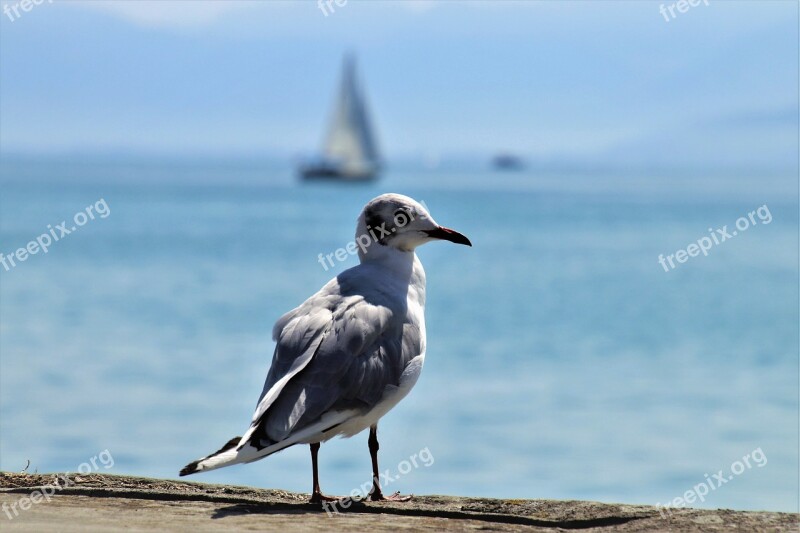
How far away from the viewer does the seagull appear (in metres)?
5.34

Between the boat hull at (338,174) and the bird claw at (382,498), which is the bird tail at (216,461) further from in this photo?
the boat hull at (338,174)

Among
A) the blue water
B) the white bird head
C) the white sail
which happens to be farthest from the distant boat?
the white bird head

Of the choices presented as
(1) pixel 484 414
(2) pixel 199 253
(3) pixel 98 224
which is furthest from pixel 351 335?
(3) pixel 98 224

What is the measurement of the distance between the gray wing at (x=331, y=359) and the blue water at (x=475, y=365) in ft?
14.7

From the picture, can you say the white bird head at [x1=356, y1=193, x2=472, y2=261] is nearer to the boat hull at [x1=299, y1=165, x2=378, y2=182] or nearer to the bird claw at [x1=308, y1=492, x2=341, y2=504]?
the bird claw at [x1=308, y1=492, x2=341, y2=504]

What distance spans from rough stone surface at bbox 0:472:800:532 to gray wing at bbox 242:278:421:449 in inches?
16.5

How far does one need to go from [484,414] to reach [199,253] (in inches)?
1362

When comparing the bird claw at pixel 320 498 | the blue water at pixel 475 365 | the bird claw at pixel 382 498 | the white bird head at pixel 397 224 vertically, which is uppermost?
the blue water at pixel 475 365

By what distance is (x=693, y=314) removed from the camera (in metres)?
34.1

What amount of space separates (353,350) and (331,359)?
0.15 m

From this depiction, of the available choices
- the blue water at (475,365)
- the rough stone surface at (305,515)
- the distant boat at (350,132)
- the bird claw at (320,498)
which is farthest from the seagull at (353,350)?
the distant boat at (350,132)

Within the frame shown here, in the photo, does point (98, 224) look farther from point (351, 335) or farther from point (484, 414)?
point (351, 335)

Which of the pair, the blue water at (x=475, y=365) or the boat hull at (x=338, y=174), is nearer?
the blue water at (x=475, y=365)

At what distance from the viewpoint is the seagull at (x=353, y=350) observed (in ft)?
17.5
